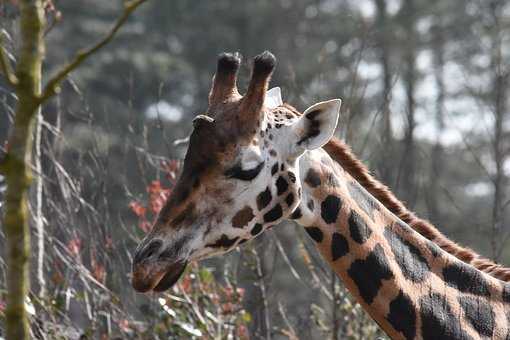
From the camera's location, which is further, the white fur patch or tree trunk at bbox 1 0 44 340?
the white fur patch

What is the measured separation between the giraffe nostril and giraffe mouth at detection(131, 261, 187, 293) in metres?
0.05

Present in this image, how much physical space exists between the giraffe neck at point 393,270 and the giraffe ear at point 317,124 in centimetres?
16

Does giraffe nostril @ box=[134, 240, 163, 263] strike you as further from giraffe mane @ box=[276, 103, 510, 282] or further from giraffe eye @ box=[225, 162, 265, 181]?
giraffe mane @ box=[276, 103, 510, 282]

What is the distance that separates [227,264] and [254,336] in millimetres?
600

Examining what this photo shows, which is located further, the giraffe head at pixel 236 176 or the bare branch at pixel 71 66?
the giraffe head at pixel 236 176

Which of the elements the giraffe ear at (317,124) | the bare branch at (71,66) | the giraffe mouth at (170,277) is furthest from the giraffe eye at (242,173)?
the bare branch at (71,66)

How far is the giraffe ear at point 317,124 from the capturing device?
5402 mm

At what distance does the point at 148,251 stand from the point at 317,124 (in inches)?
42.1

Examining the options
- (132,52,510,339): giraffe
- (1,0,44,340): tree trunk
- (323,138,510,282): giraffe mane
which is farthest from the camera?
(323,138,510,282): giraffe mane

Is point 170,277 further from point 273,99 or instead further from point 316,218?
point 273,99

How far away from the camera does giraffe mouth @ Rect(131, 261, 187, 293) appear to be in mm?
4992

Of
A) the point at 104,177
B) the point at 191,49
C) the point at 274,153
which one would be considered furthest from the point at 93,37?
the point at 274,153

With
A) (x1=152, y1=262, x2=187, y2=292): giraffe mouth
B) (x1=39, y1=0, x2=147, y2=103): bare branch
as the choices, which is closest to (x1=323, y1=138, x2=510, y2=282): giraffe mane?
(x1=152, y1=262, x2=187, y2=292): giraffe mouth

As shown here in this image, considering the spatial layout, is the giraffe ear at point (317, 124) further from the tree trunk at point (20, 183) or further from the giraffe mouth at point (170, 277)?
the tree trunk at point (20, 183)
